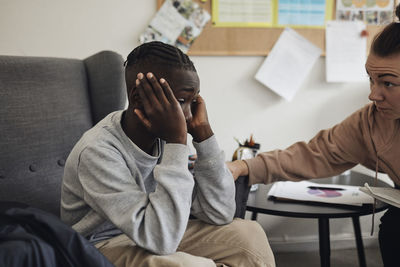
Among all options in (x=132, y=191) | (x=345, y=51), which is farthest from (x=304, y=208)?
(x=345, y=51)

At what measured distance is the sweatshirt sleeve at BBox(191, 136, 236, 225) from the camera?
93 cm

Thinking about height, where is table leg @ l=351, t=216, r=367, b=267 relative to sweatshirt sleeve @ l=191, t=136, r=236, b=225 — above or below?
below

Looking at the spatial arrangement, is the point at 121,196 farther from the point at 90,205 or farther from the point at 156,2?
the point at 156,2

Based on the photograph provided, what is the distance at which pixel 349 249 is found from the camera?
194cm

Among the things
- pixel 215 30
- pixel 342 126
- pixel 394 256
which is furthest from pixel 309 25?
pixel 394 256

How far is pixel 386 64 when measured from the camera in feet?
3.30

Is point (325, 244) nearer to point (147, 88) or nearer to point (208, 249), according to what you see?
point (208, 249)

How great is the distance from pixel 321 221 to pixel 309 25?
90 cm

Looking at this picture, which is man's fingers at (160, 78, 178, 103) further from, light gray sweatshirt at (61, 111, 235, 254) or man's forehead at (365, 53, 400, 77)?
man's forehead at (365, 53, 400, 77)

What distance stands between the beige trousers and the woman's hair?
1.86 ft

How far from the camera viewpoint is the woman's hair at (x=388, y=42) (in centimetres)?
101

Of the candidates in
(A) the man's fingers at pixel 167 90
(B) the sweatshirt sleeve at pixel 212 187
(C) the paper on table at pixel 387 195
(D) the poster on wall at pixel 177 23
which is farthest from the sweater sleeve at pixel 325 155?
(D) the poster on wall at pixel 177 23

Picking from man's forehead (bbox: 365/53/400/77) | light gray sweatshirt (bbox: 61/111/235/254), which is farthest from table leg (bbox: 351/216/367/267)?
light gray sweatshirt (bbox: 61/111/235/254)

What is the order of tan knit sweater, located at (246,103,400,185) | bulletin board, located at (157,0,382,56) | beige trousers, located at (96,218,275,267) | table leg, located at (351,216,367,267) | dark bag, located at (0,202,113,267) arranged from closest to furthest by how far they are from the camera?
dark bag, located at (0,202,113,267) → beige trousers, located at (96,218,275,267) → tan knit sweater, located at (246,103,400,185) → table leg, located at (351,216,367,267) → bulletin board, located at (157,0,382,56)
